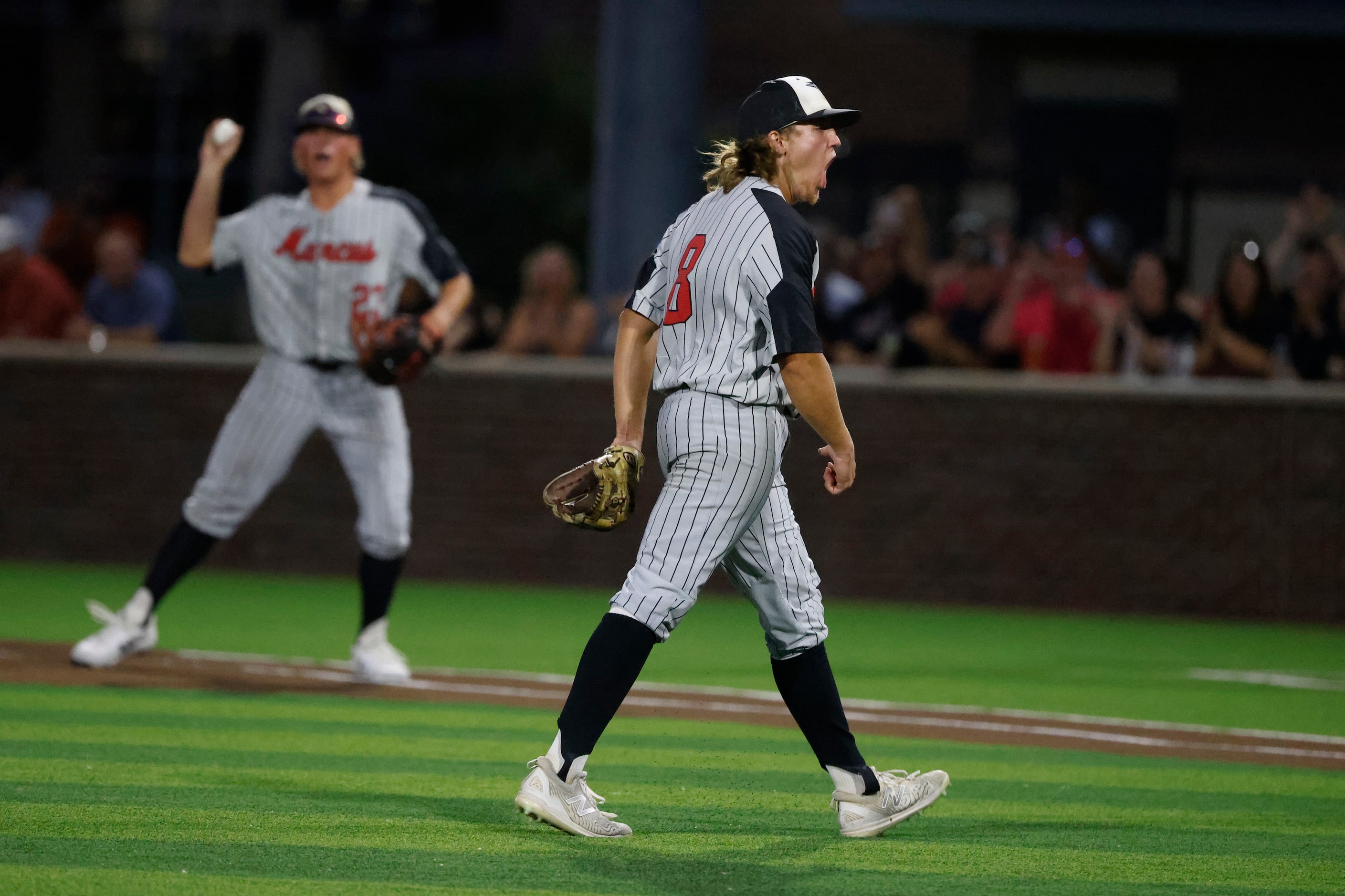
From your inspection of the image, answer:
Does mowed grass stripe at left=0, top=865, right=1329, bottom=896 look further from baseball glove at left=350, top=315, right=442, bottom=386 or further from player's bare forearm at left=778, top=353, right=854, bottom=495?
baseball glove at left=350, top=315, right=442, bottom=386

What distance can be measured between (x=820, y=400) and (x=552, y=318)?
849 centimetres

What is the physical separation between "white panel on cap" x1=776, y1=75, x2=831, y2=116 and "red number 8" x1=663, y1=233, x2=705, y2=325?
1.44ft

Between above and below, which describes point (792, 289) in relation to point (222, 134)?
below

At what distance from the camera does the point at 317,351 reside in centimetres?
817

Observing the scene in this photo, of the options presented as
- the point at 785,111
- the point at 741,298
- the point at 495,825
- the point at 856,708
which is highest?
the point at 785,111

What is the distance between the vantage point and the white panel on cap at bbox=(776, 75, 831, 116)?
5.10 m

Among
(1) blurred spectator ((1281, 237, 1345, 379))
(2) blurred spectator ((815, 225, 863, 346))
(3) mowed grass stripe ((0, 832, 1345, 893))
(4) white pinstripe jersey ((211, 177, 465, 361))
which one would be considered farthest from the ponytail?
(1) blurred spectator ((1281, 237, 1345, 379))

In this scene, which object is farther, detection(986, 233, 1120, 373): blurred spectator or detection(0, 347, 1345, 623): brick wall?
detection(986, 233, 1120, 373): blurred spectator

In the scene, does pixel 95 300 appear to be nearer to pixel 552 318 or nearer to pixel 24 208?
pixel 552 318

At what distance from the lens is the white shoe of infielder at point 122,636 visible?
801 cm

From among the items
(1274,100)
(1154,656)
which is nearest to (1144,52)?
(1274,100)

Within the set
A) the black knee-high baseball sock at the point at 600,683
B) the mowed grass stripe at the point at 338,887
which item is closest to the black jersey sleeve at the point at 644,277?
the black knee-high baseball sock at the point at 600,683

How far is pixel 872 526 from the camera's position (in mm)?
12430

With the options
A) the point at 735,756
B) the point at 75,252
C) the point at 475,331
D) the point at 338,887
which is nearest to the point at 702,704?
the point at 735,756
